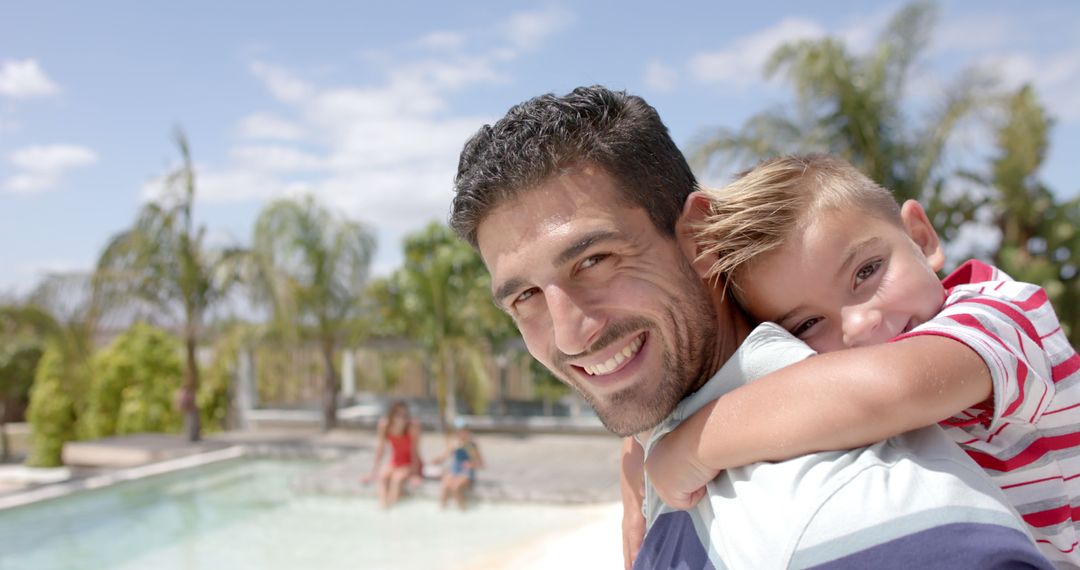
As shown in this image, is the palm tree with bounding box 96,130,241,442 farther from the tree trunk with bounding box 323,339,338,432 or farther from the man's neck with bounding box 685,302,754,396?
the man's neck with bounding box 685,302,754,396

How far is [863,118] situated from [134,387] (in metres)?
14.0

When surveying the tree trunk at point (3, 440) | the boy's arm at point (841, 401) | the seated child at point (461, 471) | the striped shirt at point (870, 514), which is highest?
the boy's arm at point (841, 401)

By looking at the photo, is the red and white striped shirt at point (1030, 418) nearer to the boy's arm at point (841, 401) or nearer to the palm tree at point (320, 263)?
the boy's arm at point (841, 401)

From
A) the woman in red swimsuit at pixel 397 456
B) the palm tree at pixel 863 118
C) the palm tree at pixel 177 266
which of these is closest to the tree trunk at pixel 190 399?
the palm tree at pixel 177 266

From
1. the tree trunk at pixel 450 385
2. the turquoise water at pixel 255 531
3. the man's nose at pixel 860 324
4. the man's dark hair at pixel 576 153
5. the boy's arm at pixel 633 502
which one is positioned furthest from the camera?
the tree trunk at pixel 450 385

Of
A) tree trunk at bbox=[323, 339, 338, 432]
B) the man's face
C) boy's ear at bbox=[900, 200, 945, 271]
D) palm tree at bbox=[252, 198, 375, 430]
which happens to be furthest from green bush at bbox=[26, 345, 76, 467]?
boy's ear at bbox=[900, 200, 945, 271]

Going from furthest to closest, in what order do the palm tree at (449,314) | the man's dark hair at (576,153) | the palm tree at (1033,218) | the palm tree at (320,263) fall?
the palm tree at (320,263) → the palm tree at (449,314) → the palm tree at (1033,218) → the man's dark hair at (576,153)

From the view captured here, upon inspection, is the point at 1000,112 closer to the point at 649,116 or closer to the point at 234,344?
the point at 649,116

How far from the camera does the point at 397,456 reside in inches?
412

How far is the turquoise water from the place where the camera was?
8.77m

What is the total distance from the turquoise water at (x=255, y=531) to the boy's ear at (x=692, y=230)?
7.01 meters

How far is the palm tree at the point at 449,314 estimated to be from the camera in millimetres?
13930

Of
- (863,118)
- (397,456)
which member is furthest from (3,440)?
(863,118)

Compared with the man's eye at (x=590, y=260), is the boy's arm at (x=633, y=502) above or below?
below
